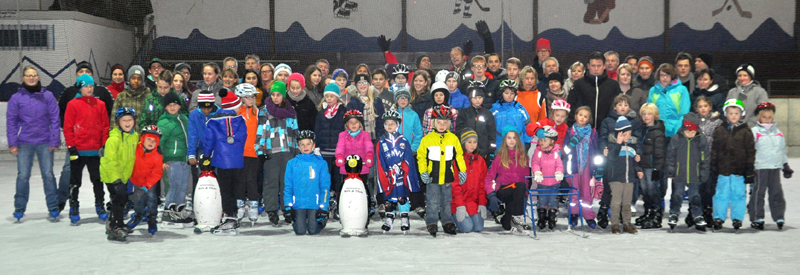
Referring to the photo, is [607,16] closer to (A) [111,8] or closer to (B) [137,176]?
(A) [111,8]

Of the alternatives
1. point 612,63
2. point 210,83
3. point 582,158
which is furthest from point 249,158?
point 612,63

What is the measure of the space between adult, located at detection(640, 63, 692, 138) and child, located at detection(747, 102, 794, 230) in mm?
798

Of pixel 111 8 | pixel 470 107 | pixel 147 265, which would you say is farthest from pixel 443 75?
pixel 111 8

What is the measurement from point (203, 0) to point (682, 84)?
598 inches

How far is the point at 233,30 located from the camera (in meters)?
20.4

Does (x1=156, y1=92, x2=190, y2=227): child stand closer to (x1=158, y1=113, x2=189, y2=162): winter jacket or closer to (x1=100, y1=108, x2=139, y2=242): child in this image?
(x1=158, y1=113, x2=189, y2=162): winter jacket

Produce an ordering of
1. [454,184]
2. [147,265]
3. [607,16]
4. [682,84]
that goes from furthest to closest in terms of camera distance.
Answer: [607,16] < [682,84] < [454,184] < [147,265]

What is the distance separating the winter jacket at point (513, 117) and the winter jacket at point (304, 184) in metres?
2.10

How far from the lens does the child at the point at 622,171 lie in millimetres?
7207

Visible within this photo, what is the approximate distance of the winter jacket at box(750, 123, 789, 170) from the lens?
24.3 feet

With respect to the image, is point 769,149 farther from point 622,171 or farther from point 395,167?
point 395,167

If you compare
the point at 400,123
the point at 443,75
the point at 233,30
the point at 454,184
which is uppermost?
the point at 233,30

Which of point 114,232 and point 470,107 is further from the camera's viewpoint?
point 470,107

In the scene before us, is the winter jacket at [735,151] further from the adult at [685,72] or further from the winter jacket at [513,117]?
the winter jacket at [513,117]
